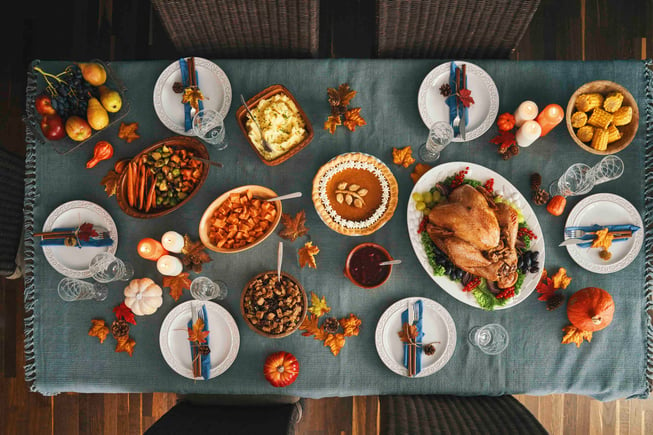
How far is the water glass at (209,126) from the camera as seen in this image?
1.56 metres

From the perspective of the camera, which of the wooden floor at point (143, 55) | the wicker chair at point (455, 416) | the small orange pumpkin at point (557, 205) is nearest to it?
the wicker chair at point (455, 416)

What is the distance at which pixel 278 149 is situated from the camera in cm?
159

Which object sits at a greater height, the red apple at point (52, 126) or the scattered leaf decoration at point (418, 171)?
the red apple at point (52, 126)

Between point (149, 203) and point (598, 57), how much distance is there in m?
2.80

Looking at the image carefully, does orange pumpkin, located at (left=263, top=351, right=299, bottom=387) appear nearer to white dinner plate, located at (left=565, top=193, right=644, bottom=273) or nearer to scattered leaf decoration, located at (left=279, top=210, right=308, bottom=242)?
scattered leaf decoration, located at (left=279, top=210, right=308, bottom=242)

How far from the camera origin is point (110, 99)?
1604 mm

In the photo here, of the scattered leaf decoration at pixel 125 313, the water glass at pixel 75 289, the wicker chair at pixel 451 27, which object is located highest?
the wicker chair at pixel 451 27

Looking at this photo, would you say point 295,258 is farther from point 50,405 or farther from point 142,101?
point 50,405

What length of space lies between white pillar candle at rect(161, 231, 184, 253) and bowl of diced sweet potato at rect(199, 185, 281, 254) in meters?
0.11

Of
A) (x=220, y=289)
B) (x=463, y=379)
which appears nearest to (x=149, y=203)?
(x=220, y=289)

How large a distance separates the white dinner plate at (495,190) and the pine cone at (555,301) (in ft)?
0.38

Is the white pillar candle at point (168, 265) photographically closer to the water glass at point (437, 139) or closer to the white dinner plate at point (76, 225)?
the white dinner plate at point (76, 225)

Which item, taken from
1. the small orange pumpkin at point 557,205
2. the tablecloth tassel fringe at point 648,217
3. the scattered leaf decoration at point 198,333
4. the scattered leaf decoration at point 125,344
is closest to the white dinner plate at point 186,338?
the scattered leaf decoration at point 198,333

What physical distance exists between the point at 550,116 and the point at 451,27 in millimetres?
554
